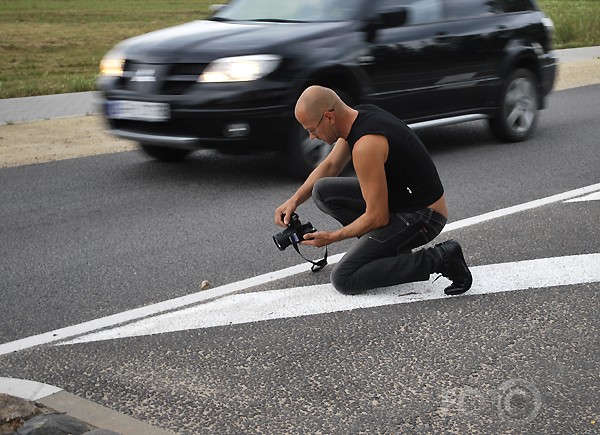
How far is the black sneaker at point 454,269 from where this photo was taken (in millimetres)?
5891

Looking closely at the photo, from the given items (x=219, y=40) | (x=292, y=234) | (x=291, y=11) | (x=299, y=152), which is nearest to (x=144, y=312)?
(x=292, y=234)

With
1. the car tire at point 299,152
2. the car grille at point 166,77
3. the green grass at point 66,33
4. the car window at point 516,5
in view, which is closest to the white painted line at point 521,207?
the car tire at point 299,152

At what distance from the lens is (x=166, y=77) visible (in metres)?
8.80

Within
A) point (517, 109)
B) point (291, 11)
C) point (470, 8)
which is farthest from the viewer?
point (517, 109)

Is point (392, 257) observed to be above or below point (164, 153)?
above

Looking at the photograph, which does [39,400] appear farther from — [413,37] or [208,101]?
[413,37]

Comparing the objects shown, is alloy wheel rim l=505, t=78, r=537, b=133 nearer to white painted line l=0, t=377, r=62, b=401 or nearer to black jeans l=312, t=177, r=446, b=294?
black jeans l=312, t=177, r=446, b=294

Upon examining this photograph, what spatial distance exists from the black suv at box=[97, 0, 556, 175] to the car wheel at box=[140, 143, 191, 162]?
0.01 metres

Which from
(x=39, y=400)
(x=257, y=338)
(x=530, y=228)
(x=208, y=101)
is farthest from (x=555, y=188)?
(x=39, y=400)

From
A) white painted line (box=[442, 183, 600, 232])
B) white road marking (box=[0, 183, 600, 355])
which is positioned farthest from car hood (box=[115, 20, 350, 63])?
white road marking (box=[0, 183, 600, 355])

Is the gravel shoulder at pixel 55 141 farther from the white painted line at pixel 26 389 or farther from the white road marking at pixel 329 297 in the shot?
the white painted line at pixel 26 389

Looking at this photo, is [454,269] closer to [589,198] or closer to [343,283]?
[343,283]

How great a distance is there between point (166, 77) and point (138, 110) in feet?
1.19

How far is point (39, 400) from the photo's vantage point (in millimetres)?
4477
